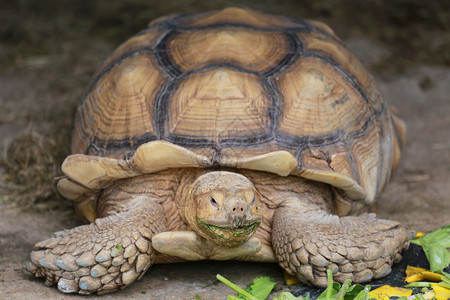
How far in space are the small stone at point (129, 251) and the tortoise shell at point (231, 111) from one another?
1.47 feet

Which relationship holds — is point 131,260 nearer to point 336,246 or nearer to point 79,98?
point 336,246

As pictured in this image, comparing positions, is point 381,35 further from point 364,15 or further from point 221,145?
point 221,145

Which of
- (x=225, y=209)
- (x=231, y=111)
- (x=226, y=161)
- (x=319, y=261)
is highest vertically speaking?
(x=231, y=111)

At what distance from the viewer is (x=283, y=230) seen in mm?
3223

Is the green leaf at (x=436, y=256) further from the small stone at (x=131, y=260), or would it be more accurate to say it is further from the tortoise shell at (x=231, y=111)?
the small stone at (x=131, y=260)

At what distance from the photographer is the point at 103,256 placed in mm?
3000

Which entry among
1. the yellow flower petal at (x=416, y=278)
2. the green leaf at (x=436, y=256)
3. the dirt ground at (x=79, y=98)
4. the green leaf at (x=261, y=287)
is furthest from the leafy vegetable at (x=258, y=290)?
the green leaf at (x=436, y=256)

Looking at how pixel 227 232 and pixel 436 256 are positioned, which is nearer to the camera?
pixel 227 232

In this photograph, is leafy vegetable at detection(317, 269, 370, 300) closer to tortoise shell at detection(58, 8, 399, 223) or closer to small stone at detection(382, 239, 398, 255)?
small stone at detection(382, 239, 398, 255)

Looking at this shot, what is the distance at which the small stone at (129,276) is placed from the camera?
10.0ft

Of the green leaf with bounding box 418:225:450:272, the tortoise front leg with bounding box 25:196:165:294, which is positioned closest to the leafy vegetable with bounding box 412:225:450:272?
the green leaf with bounding box 418:225:450:272

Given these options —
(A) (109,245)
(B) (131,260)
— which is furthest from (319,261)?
(A) (109,245)

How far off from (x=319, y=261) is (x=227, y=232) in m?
0.49

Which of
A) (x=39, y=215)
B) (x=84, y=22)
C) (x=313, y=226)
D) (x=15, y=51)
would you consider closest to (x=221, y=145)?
(x=313, y=226)
